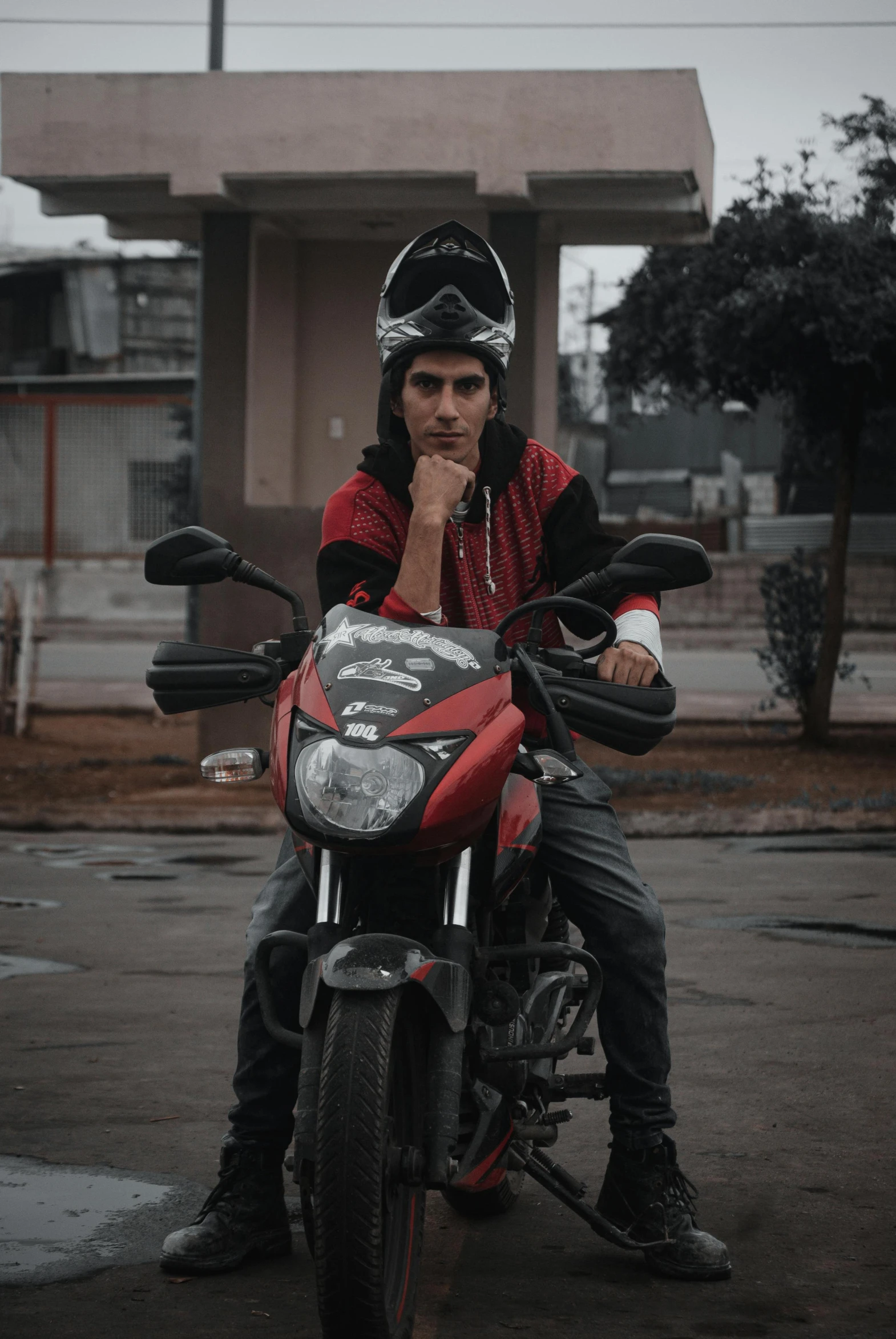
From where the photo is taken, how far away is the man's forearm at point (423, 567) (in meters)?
3.08

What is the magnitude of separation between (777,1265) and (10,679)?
1324 centimetres

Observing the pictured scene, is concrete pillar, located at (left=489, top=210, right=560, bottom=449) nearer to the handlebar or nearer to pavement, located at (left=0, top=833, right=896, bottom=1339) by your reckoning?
pavement, located at (left=0, top=833, right=896, bottom=1339)

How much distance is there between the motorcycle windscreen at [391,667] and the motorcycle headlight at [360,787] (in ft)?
0.12

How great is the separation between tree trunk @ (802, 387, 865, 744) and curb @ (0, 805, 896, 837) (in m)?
4.24

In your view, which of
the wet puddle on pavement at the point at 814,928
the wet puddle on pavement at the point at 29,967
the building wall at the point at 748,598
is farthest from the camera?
the building wall at the point at 748,598

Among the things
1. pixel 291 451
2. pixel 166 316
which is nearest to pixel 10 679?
pixel 291 451

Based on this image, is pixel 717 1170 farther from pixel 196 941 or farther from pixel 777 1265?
pixel 196 941

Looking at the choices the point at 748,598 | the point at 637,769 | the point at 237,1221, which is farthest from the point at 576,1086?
the point at 748,598

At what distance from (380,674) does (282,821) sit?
7269 mm

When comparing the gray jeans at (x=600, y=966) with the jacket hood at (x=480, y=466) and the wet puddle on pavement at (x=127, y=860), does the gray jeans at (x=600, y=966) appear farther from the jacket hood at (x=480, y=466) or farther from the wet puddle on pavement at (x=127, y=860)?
the wet puddle on pavement at (x=127, y=860)

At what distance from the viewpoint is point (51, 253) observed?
41.7 metres

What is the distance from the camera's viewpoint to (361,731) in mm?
2736

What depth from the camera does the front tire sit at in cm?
258

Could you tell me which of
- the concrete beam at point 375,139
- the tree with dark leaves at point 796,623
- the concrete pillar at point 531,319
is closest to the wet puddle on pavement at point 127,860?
the concrete pillar at point 531,319
